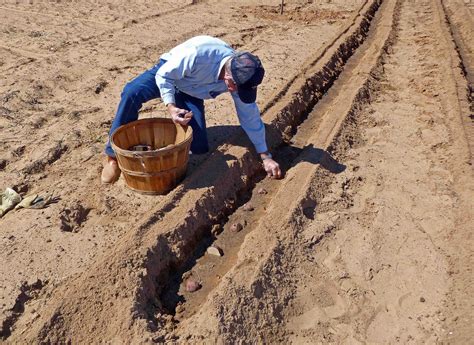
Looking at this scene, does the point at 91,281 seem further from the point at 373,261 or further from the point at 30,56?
the point at 30,56

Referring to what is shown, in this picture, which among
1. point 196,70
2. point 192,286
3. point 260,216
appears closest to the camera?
point 192,286

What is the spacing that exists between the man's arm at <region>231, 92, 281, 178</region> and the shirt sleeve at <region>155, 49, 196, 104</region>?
491mm

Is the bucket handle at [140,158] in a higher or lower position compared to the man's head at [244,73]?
lower

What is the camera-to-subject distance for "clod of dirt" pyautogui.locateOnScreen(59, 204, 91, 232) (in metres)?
3.85

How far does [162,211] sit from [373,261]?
172 centimetres

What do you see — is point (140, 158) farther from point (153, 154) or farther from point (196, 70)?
point (196, 70)

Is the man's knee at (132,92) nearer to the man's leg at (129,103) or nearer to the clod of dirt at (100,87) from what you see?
the man's leg at (129,103)

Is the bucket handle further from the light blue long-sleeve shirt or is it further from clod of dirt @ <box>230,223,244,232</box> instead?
clod of dirt @ <box>230,223,244,232</box>

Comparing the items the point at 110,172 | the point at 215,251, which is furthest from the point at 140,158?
the point at 215,251

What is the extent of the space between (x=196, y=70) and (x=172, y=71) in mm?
221

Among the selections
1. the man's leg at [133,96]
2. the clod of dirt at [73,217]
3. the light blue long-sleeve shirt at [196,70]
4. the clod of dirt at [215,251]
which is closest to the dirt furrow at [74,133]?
the clod of dirt at [73,217]

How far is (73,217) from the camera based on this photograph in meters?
3.94

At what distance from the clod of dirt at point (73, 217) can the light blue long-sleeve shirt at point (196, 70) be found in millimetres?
1140

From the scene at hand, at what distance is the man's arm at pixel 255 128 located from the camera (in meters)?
4.46
